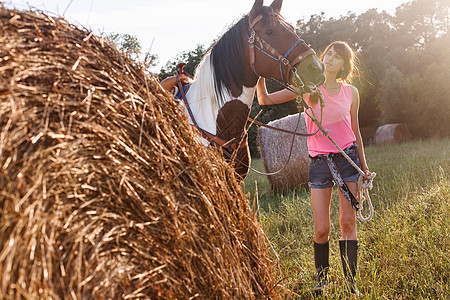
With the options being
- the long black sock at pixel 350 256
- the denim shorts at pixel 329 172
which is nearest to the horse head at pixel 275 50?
the denim shorts at pixel 329 172

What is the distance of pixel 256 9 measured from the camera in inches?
133

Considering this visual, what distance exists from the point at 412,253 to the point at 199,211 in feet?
9.44

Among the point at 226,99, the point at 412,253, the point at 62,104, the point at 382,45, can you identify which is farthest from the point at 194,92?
the point at 382,45

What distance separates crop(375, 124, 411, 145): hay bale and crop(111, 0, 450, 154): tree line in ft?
4.23

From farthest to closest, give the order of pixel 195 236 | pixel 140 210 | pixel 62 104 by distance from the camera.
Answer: pixel 195 236
pixel 140 210
pixel 62 104

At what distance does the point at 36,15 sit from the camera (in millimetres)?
1727

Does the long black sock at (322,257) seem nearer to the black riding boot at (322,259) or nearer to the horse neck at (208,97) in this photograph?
the black riding boot at (322,259)

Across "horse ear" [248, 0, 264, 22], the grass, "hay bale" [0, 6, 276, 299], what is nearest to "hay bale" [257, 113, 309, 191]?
the grass

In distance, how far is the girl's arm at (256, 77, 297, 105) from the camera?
3549 mm

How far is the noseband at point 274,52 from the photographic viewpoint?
324cm

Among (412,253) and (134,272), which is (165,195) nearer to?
(134,272)

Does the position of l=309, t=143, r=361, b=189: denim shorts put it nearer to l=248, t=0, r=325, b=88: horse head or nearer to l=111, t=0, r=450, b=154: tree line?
l=248, t=0, r=325, b=88: horse head

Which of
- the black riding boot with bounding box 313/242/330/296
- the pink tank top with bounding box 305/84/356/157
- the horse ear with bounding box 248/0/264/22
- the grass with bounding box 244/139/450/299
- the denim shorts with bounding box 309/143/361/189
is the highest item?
the horse ear with bounding box 248/0/264/22

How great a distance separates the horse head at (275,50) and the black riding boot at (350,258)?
1423mm
